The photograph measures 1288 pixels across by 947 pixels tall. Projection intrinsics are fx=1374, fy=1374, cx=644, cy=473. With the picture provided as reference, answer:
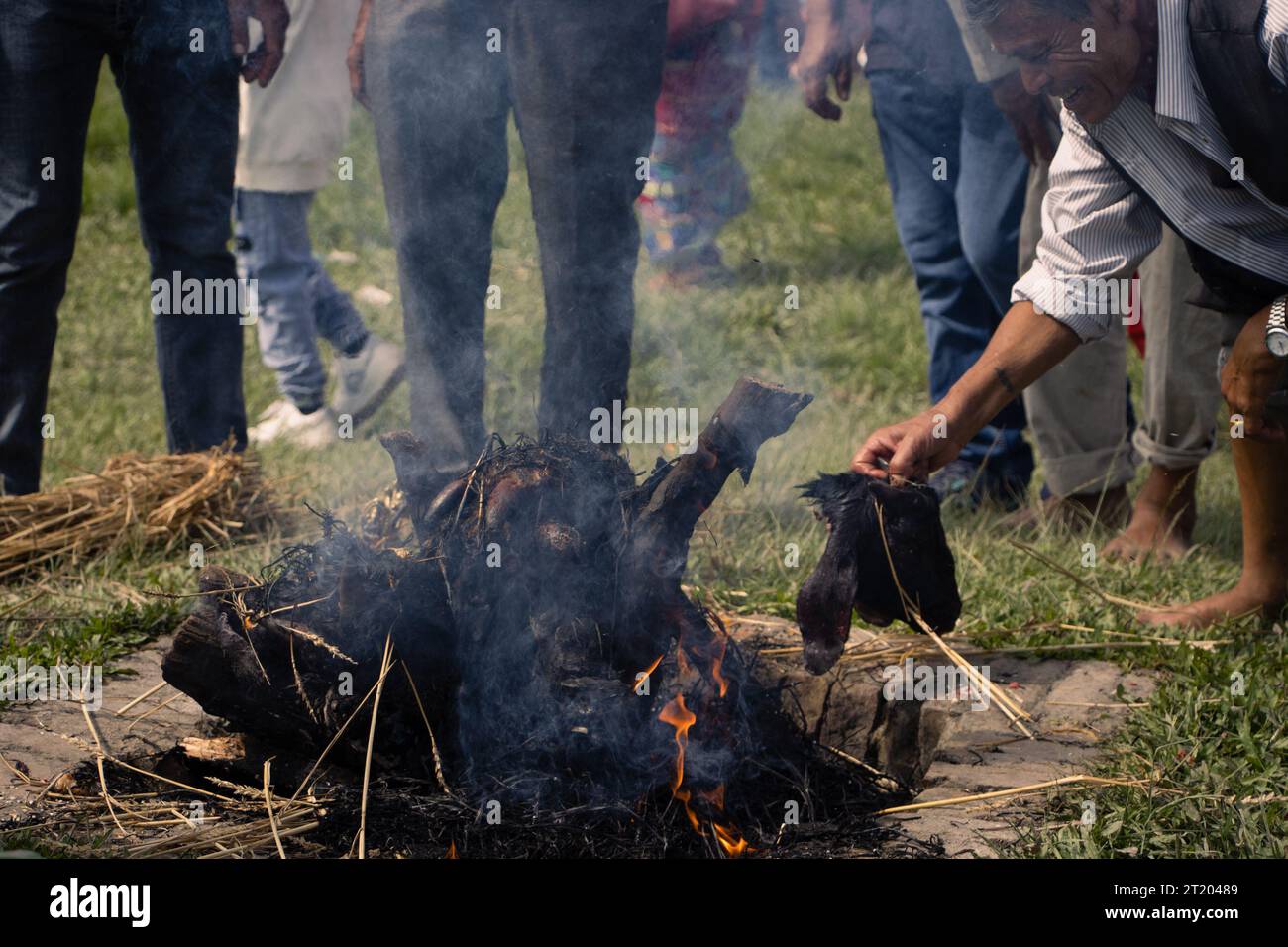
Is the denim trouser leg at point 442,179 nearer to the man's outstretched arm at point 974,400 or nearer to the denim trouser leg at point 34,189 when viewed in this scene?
the denim trouser leg at point 34,189

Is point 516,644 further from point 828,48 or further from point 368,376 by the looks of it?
point 368,376

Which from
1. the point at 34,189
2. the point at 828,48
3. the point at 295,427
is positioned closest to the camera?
the point at 34,189

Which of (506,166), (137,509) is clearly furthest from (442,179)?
(137,509)

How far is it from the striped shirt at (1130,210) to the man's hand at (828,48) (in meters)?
1.37

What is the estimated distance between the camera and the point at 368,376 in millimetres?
6043

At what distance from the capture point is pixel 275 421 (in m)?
6.39

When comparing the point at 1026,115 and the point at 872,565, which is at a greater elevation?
the point at 1026,115

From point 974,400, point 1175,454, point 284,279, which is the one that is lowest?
point 1175,454

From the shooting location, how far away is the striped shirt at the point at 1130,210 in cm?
330

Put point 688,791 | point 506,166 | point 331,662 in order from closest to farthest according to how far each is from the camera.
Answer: point 688,791, point 331,662, point 506,166

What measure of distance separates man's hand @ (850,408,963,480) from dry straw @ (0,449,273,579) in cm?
228

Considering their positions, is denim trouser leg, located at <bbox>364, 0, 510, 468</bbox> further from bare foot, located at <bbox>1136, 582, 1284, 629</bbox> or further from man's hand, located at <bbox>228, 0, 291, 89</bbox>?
bare foot, located at <bbox>1136, 582, 1284, 629</bbox>

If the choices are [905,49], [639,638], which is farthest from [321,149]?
[639,638]

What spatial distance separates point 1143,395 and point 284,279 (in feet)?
11.4
